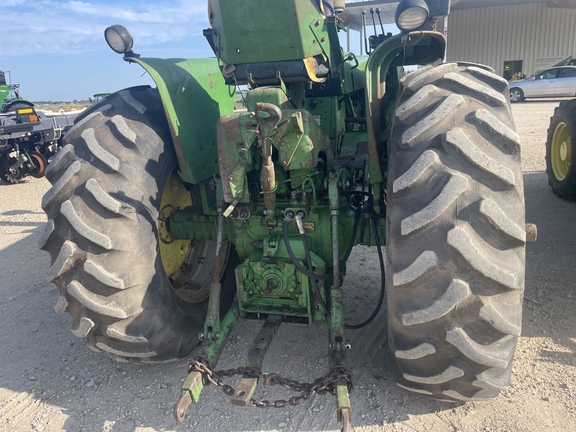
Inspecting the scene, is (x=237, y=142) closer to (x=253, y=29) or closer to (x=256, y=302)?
(x=253, y=29)

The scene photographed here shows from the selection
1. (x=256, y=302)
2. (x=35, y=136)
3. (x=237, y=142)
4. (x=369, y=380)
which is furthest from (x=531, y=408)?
(x=35, y=136)

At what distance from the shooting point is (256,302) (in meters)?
3.04

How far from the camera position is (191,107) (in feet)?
10.2

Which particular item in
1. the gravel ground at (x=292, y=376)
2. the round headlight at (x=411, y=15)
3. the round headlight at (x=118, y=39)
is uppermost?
the round headlight at (x=118, y=39)

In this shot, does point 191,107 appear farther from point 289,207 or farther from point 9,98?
point 9,98

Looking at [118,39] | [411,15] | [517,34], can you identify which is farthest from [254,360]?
[517,34]

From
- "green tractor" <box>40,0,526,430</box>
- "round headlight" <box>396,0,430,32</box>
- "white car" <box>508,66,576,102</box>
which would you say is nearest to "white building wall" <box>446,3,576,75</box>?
"white car" <box>508,66,576,102</box>

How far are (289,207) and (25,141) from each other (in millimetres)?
9957

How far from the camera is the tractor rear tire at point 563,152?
19.7ft

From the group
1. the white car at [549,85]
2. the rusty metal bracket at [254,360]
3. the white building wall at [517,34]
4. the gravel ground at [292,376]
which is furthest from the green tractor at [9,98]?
the white building wall at [517,34]

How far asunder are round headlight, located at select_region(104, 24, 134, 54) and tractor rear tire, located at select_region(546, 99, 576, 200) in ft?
17.8

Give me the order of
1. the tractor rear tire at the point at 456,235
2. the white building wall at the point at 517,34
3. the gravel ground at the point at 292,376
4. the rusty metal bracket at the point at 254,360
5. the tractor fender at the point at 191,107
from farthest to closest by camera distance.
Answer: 1. the white building wall at the point at 517,34
2. the tractor fender at the point at 191,107
3. the gravel ground at the point at 292,376
4. the rusty metal bracket at the point at 254,360
5. the tractor rear tire at the point at 456,235

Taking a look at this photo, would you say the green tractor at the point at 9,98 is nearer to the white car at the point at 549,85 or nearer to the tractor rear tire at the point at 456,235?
the tractor rear tire at the point at 456,235

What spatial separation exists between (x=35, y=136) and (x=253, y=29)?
9786mm
